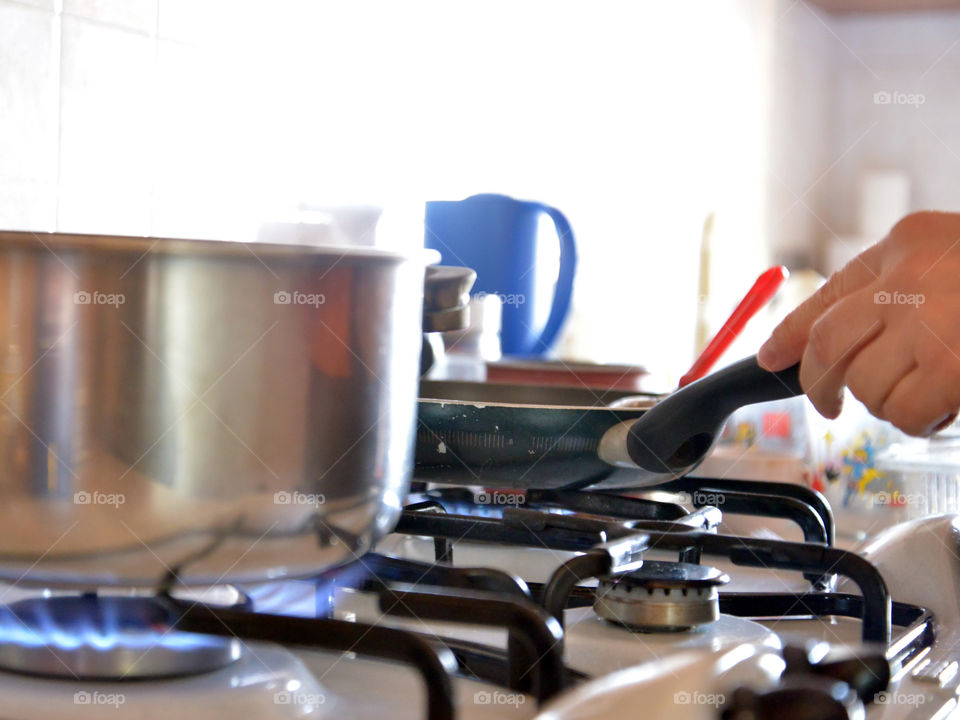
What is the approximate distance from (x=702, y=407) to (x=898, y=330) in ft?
0.35

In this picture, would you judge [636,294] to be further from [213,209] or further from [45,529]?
[45,529]

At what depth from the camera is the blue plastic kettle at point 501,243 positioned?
3.38 ft

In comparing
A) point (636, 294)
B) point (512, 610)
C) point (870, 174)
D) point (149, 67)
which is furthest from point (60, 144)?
point (870, 174)

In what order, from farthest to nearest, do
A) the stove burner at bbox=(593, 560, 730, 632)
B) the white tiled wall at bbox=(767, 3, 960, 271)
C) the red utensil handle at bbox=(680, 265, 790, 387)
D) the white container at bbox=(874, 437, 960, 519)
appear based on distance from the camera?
the white tiled wall at bbox=(767, 3, 960, 271), the white container at bbox=(874, 437, 960, 519), the red utensil handle at bbox=(680, 265, 790, 387), the stove burner at bbox=(593, 560, 730, 632)

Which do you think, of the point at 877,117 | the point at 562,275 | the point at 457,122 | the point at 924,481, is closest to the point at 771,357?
the point at 924,481

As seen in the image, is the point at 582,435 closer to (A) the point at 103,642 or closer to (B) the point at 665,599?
(B) the point at 665,599

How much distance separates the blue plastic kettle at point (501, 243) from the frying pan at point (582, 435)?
40 centimetres

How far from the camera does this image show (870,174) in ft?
10.5

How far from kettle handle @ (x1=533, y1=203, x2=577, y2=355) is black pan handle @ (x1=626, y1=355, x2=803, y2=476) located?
0.50 m

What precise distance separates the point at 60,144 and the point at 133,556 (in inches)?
15.2

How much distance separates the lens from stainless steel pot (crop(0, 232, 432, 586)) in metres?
0.36

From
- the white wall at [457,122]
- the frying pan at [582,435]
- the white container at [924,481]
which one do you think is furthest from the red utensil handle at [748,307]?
the white wall at [457,122]

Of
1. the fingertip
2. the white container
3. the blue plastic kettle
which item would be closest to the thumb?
the fingertip

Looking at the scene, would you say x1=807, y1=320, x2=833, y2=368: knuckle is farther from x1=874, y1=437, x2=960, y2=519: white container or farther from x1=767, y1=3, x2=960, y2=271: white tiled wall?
x1=767, y1=3, x2=960, y2=271: white tiled wall
